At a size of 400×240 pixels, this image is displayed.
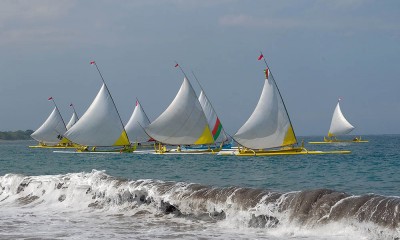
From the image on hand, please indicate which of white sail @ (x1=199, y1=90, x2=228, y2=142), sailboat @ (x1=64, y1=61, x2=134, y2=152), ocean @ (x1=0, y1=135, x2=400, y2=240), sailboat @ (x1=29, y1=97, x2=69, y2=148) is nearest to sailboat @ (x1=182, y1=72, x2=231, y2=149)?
white sail @ (x1=199, y1=90, x2=228, y2=142)

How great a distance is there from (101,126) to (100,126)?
0.12 meters

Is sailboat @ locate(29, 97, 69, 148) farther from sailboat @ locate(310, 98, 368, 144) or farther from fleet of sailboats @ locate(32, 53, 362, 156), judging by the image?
sailboat @ locate(310, 98, 368, 144)

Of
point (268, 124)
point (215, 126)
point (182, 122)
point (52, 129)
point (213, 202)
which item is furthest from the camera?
point (52, 129)

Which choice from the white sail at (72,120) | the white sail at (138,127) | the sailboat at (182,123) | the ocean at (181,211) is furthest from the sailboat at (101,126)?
the ocean at (181,211)

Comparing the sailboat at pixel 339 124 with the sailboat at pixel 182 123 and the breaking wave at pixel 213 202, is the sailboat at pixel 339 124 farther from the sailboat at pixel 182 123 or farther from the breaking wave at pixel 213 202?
the breaking wave at pixel 213 202

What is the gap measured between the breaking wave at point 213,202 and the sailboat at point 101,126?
45386 millimetres

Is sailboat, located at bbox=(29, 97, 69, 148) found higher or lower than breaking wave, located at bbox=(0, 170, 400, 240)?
higher

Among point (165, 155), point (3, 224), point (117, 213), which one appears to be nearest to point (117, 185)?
point (117, 213)

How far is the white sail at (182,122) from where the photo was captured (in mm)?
63500

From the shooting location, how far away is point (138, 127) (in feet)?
296

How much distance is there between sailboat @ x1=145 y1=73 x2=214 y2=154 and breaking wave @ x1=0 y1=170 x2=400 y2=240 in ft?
131

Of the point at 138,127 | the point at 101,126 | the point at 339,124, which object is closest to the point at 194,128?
the point at 101,126

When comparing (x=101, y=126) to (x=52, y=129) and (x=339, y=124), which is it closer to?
(x=52, y=129)

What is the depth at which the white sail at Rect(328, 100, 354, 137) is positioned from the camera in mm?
106812
